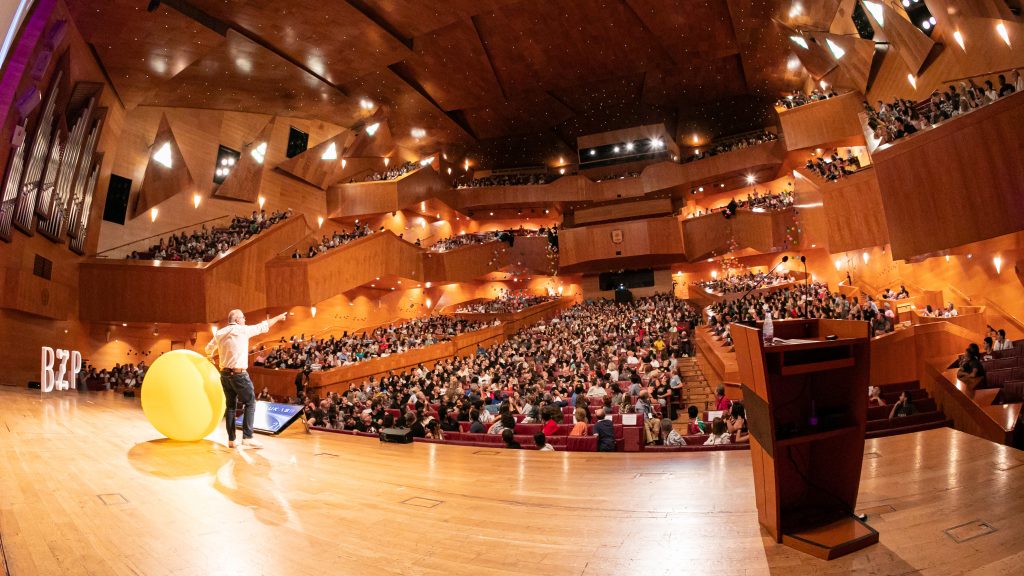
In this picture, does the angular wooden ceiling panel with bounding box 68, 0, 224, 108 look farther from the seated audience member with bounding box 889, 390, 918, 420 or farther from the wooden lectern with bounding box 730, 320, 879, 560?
the seated audience member with bounding box 889, 390, 918, 420

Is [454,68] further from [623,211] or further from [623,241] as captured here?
[623,211]

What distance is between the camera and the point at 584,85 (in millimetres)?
20891

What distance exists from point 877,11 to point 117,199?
18150 mm

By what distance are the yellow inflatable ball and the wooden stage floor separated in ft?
0.43

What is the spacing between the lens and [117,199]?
13609mm

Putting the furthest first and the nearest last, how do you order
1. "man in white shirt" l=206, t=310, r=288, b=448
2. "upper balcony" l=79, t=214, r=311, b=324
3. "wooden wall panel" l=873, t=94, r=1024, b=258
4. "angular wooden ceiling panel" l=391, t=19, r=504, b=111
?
"angular wooden ceiling panel" l=391, t=19, r=504, b=111 < "upper balcony" l=79, t=214, r=311, b=324 < "wooden wall panel" l=873, t=94, r=1024, b=258 < "man in white shirt" l=206, t=310, r=288, b=448

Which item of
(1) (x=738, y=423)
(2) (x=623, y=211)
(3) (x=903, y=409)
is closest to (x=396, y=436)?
(1) (x=738, y=423)

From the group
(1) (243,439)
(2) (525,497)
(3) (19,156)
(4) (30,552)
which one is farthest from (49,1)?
(2) (525,497)

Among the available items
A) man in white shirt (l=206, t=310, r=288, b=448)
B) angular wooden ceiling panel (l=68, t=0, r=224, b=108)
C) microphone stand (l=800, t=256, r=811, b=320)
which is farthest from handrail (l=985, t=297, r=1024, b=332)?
angular wooden ceiling panel (l=68, t=0, r=224, b=108)

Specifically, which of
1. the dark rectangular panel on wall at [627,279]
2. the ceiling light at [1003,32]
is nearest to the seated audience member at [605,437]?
the ceiling light at [1003,32]

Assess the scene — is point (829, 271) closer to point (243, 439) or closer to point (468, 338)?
point (468, 338)

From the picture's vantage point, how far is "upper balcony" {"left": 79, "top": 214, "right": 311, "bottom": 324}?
1258cm

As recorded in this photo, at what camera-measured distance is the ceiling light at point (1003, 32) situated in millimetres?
8070

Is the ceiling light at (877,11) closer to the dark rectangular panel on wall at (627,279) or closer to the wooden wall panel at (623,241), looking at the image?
the wooden wall panel at (623,241)
